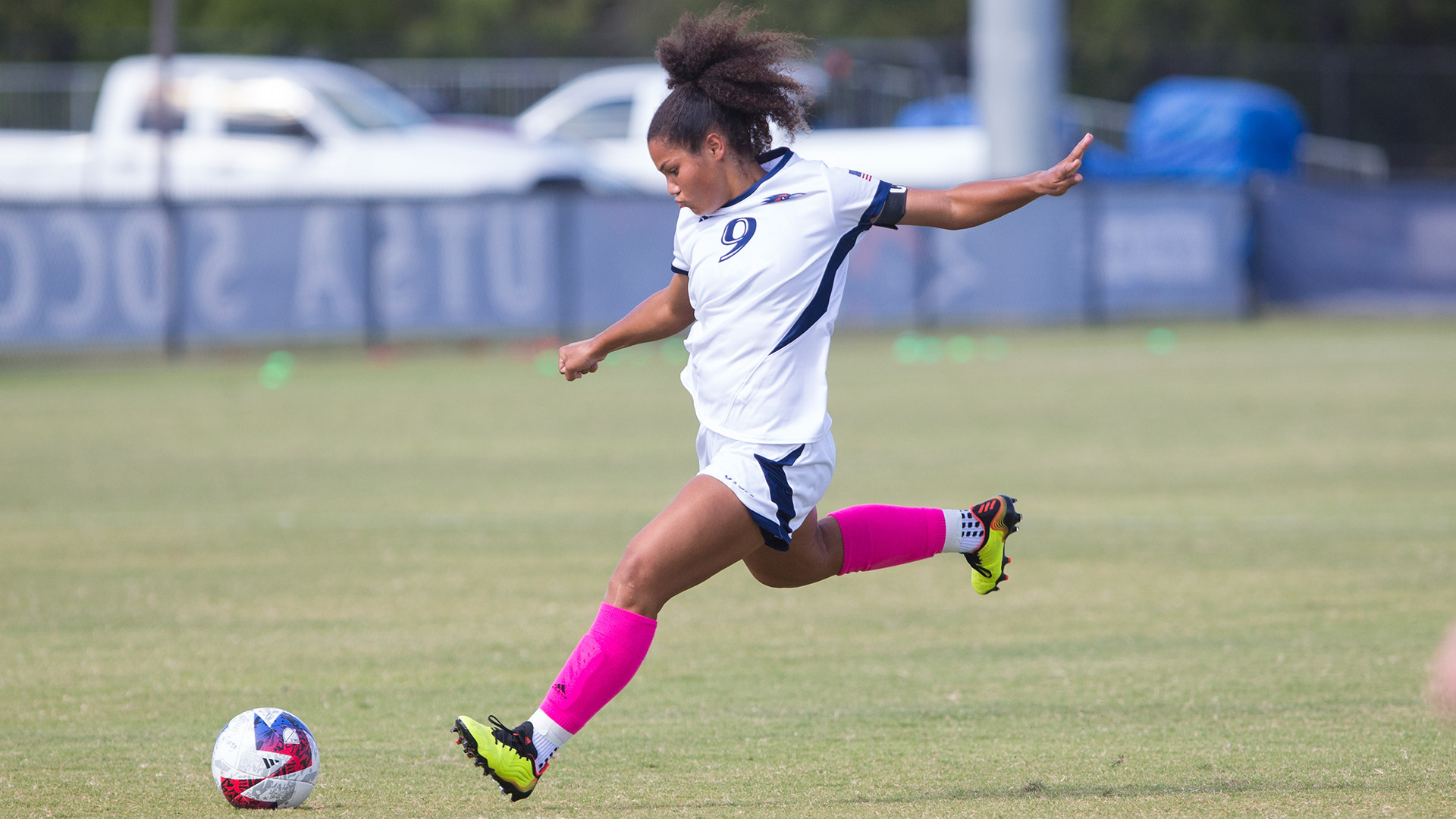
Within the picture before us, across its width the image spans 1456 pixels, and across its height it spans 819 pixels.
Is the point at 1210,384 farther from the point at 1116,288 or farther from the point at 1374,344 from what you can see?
the point at 1116,288

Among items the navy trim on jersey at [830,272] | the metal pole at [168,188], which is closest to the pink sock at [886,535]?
the navy trim on jersey at [830,272]

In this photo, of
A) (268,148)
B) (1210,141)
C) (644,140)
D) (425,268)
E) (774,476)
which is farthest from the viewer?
(1210,141)

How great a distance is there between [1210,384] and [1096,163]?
34.8 feet

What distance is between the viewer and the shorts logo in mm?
4738

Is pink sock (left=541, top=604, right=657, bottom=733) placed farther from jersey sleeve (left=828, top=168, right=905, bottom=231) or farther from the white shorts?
jersey sleeve (left=828, top=168, right=905, bottom=231)

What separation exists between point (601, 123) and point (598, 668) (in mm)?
21036

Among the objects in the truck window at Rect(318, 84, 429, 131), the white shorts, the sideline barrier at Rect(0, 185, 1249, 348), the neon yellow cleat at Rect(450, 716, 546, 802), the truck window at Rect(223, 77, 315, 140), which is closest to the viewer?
the neon yellow cleat at Rect(450, 716, 546, 802)

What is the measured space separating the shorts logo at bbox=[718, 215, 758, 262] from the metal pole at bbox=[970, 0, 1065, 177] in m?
19.9

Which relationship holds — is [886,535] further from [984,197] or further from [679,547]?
[984,197]

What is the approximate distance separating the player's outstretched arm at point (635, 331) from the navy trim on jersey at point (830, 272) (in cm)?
52

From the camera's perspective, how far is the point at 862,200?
482 cm

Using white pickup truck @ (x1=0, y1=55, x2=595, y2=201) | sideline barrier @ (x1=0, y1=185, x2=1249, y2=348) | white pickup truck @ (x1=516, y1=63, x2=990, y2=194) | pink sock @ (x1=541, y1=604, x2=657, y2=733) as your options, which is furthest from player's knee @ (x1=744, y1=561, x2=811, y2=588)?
white pickup truck @ (x1=516, y1=63, x2=990, y2=194)

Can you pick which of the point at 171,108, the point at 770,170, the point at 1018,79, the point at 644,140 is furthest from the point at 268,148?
the point at 770,170

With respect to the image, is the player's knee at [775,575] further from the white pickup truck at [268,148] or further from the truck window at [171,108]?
the truck window at [171,108]
